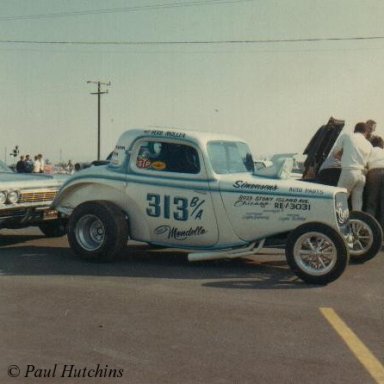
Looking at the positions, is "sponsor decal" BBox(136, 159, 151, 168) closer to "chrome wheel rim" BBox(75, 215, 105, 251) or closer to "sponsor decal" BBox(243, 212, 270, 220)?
"chrome wheel rim" BBox(75, 215, 105, 251)

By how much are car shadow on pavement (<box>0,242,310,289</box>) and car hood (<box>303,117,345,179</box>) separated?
6.71 feet

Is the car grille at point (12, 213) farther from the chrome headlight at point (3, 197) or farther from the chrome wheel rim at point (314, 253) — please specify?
the chrome wheel rim at point (314, 253)

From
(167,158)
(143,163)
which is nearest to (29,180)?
(143,163)

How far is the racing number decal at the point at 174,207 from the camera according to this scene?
7.78m

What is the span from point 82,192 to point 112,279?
1.89 m

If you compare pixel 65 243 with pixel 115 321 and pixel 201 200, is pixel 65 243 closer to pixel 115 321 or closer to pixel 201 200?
pixel 201 200

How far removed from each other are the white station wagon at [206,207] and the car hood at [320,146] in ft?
6.52

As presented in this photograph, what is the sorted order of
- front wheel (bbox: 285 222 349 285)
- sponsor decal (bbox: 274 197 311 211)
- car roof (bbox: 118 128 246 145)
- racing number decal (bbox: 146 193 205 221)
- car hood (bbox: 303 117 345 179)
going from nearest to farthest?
front wheel (bbox: 285 222 349 285)
sponsor decal (bbox: 274 197 311 211)
racing number decal (bbox: 146 193 205 221)
car roof (bbox: 118 128 246 145)
car hood (bbox: 303 117 345 179)

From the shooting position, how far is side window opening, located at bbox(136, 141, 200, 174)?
800 centimetres

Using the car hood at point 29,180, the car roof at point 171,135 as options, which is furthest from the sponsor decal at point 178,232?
the car hood at point 29,180

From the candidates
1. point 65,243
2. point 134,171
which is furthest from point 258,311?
point 65,243

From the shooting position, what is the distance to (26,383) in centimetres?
390

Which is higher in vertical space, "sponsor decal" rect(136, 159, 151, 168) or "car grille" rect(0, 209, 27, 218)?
"sponsor decal" rect(136, 159, 151, 168)

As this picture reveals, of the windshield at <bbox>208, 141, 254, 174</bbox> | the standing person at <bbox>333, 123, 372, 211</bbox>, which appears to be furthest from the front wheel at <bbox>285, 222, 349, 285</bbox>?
the standing person at <bbox>333, 123, 372, 211</bbox>
